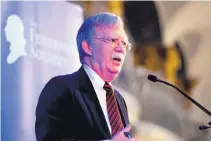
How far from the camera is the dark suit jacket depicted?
2084 millimetres

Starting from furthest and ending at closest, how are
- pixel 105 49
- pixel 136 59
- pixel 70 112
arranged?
pixel 136 59
pixel 105 49
pixel 70 112

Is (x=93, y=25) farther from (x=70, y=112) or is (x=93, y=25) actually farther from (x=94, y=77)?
(x=70, y=112)

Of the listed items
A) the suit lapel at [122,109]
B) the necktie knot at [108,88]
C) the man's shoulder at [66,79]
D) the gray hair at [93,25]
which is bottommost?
the suit lapel at [122,109]

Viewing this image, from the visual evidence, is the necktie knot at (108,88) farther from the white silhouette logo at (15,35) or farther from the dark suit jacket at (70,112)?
the white silhouette logo at (15,35)

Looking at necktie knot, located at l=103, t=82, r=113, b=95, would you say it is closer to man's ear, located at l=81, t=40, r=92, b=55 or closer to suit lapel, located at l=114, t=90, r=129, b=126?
suit lapel, located at l=114, t=90, r=129, b=126

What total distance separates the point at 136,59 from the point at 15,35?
589mm

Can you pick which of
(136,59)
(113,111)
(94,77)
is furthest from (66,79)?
(136,59)

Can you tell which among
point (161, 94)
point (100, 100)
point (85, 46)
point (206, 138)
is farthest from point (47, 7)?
point (206, 138)

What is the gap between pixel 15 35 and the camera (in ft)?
7.38

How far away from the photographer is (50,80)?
2.21m

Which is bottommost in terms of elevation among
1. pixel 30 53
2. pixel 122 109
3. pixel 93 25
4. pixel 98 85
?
pixel 122 109

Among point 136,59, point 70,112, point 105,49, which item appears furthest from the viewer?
point 136,59

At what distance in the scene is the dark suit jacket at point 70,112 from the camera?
6.84 ft

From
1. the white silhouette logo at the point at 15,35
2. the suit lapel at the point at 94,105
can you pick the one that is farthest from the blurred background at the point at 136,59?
the suit lapel at the point at 94,105
